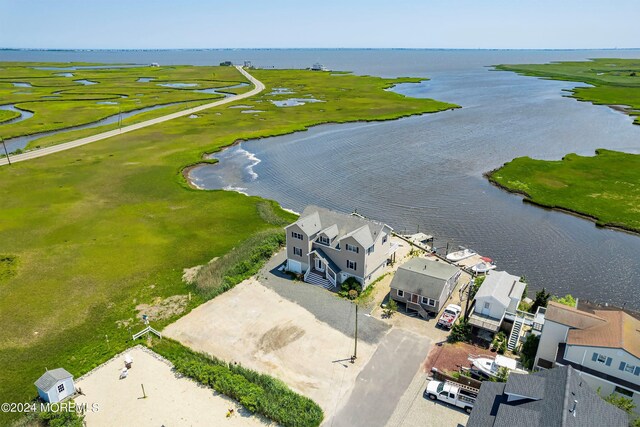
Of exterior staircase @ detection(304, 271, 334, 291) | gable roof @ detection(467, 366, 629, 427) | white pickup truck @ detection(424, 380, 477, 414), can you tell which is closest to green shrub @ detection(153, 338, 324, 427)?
white pickup truck @ detection(424, 380, 477, 414)

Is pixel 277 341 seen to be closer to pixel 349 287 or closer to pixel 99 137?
pixel 349 287

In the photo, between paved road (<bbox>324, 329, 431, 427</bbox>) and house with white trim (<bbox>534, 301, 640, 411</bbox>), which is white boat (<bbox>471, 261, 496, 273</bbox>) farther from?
house with white trim (<bbox>534, 301, 640, 411</bbox>)

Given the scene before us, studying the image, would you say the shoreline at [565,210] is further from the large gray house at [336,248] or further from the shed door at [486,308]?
the large gray house at [336,248]

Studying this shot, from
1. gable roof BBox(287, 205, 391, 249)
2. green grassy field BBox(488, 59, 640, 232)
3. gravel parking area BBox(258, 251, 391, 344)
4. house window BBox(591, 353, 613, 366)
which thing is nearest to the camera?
house window BBox(591, 353, 613, 366)

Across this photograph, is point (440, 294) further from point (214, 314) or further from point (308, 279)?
point (214, 314)

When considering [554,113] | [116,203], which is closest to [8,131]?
[116,203]

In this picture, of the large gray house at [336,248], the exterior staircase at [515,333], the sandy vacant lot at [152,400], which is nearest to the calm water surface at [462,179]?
the exterior staircase at [515,333]

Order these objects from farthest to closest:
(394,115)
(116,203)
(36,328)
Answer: (394,115)
(116,203)
(36,328)
